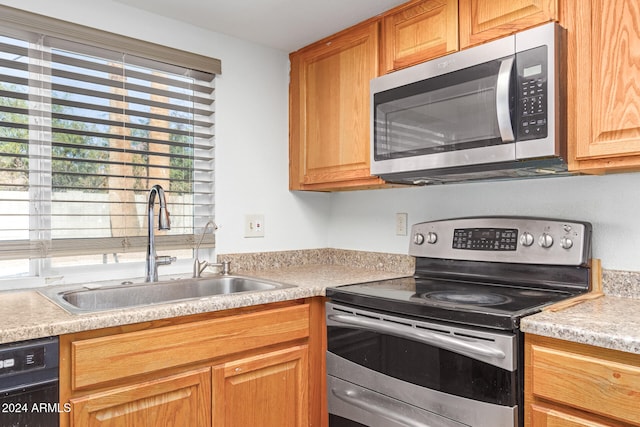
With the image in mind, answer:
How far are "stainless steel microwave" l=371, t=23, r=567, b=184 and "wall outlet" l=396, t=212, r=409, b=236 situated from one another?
306 mm

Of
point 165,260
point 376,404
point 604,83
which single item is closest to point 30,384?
point 165,260

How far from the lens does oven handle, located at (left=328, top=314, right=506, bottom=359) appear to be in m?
1.30

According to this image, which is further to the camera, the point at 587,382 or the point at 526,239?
the point at 526,239

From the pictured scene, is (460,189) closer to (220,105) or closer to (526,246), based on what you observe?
(526,246)

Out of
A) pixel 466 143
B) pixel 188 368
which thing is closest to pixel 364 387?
pixel 188 368

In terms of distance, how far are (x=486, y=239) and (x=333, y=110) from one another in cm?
94

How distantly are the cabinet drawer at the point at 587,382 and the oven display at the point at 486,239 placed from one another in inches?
24.3

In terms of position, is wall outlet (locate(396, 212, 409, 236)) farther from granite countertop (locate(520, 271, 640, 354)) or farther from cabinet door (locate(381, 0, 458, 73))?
granite countertop (locate(520, 271, 640, 354))

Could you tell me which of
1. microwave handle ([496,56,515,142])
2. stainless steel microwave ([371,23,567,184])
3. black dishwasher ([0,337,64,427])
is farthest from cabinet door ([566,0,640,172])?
black dishwasher ([0,337,64,427])

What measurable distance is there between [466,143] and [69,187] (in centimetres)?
157

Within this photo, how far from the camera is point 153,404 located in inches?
55.3

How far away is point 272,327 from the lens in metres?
1.67

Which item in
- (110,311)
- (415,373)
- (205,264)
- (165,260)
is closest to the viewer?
(110,311)

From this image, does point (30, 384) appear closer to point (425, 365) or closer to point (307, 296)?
point (307, 296)
